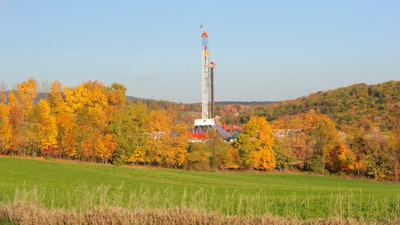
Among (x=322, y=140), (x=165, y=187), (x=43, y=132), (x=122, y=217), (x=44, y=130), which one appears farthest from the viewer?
(x=322, y=140)

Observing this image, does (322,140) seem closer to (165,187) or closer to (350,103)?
(165,187)

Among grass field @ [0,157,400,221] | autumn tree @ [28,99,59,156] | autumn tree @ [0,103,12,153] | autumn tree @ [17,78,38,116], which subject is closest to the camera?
grass field @ [0,157,400,221]

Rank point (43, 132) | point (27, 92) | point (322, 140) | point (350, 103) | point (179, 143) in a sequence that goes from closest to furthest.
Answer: point (43, 132), point (179, 143), point (322, 140), point (27, 92), point (350, 103)

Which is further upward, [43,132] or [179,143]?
[43,132]

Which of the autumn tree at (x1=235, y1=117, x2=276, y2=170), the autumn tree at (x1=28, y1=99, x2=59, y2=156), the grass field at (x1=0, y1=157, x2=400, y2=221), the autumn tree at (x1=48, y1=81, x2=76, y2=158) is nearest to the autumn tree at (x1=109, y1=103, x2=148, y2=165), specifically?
the autumn tree at (x1=48, y1=81, x2=76, y2=158)

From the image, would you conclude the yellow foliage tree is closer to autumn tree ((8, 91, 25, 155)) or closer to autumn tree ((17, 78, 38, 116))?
autumn tree ((8, 91, 25, 155))

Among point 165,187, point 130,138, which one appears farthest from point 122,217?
point 130,138

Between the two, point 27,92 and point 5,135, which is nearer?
point 5,135

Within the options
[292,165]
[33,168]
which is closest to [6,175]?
[33,168]

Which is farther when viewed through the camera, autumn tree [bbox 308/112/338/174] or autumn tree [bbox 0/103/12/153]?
autumn tree [bbox 308/112/338/174]

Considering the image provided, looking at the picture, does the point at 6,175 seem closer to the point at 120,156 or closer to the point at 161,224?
the point at 120,156

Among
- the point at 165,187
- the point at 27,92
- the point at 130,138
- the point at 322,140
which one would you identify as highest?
the point at 27,92

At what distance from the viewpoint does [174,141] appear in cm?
5734

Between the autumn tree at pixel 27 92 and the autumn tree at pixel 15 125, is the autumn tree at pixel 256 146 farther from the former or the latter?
the autumn tree at pixel 27 92
